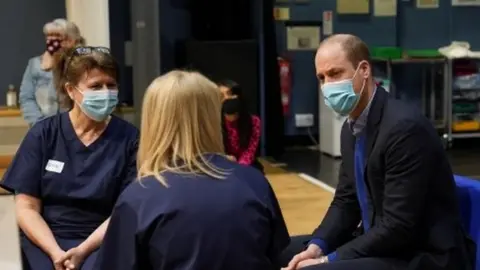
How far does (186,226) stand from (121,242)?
144mm

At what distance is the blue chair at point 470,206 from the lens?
2221 millimetres

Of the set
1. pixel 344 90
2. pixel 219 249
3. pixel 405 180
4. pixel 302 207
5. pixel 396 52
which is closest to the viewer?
pixel 219 249

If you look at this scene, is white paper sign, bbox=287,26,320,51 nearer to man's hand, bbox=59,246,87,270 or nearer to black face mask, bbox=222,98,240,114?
black face mask, bbox=222,98,240,114

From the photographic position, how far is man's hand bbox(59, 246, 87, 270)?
2.33 m

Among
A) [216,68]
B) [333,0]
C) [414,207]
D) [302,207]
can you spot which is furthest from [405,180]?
[333,0]

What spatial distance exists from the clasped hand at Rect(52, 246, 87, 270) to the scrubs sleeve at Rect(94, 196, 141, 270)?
2.34 ft

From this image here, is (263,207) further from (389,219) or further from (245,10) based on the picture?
(245,10)

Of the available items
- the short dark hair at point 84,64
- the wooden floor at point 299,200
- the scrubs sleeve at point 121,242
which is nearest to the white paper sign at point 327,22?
the wooden floor at point 299,200

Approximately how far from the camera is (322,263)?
2162mm

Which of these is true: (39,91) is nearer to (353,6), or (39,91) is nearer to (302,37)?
(302,37)

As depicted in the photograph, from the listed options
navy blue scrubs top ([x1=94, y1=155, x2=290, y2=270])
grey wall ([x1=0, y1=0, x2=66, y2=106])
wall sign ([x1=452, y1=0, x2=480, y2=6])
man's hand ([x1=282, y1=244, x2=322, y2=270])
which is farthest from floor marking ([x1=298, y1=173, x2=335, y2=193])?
navy blue scrubs top ([x1=94, y1=155, x2=290, y2=270])

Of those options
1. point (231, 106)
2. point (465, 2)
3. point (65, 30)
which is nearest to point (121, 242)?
point (231, 106)

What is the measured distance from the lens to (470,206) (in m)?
2.25

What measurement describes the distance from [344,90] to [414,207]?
401 millimetres
